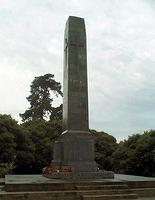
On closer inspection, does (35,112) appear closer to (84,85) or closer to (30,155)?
(30,155)

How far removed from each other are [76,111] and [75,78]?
66.7 inches

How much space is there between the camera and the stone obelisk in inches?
659

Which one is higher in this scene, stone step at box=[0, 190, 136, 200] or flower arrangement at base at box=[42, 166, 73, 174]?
flower arrangement at base at box=[42, 166, 73, 174]

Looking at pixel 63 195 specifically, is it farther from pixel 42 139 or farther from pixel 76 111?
pixel 42 139

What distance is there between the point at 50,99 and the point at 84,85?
36533mm

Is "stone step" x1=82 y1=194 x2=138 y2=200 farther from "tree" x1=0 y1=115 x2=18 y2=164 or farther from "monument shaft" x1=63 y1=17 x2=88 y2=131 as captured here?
"tree" x1=0 y1=115 x2=18 y2=164

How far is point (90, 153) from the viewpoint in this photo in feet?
55.9

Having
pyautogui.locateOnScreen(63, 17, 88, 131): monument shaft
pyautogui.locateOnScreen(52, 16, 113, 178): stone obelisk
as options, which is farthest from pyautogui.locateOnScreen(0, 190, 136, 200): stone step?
pyautogui.locateOnScreen(63, 17, 88, 131): monument shaft

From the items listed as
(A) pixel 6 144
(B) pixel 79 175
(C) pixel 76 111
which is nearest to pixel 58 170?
(B) pixel 79 175

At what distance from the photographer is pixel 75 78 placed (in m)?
18.2

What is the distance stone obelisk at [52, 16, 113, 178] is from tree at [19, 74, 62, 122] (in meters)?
33.4

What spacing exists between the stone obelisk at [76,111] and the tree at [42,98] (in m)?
33.4

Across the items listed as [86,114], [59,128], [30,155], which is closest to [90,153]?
[86,114]

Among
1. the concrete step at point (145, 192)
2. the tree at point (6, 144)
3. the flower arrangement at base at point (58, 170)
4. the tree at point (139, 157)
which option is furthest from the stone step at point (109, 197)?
the tree at point (6, 144)
